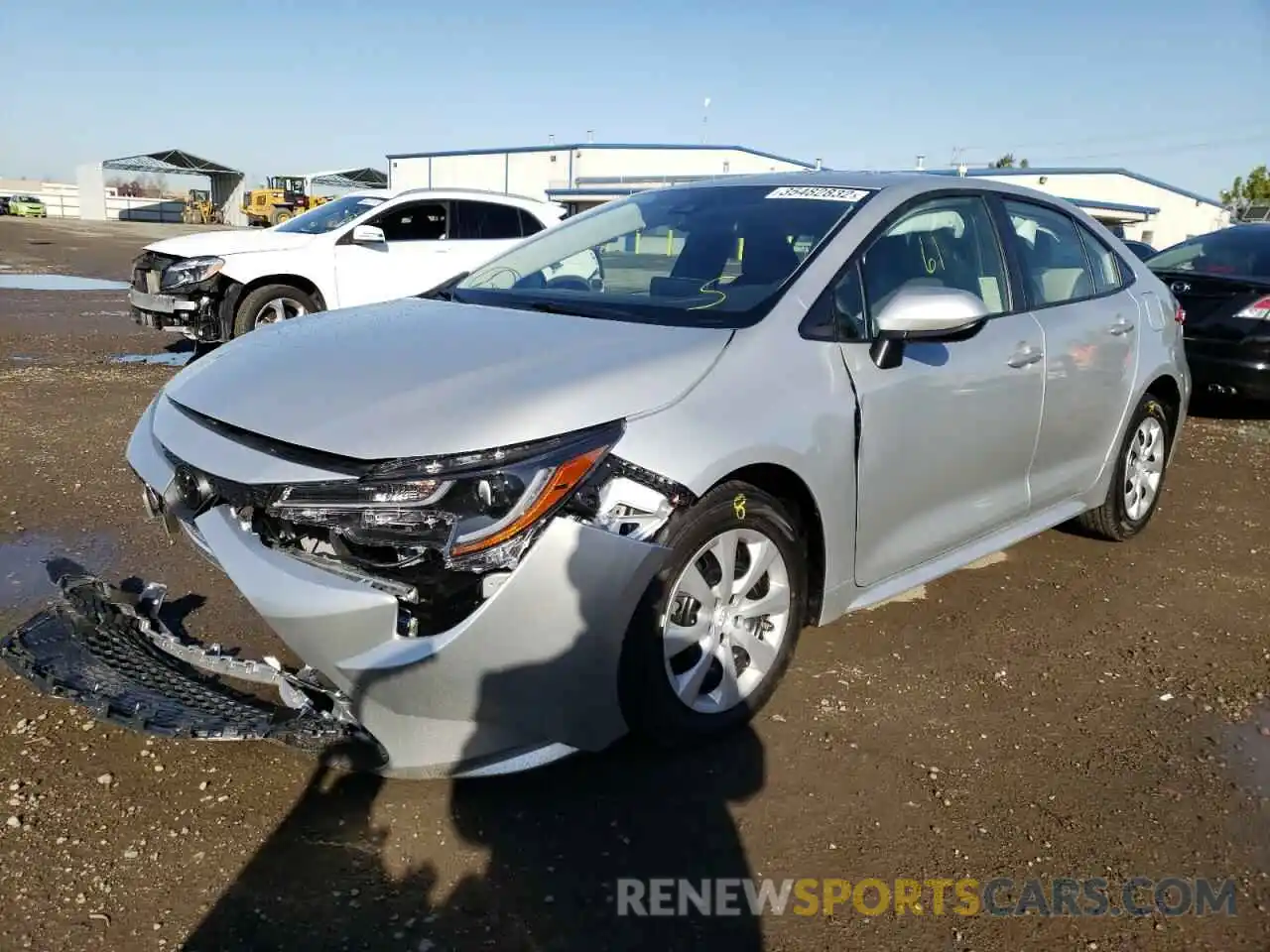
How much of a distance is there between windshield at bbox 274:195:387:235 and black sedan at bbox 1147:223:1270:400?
741 cm

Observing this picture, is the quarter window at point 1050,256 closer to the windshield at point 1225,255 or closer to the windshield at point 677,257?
the windshield at point 677,257

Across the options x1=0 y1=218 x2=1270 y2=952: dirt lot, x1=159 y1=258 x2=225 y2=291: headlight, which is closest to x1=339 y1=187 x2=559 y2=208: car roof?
x1=159 y1=258 x2=225 y2=291: headlight

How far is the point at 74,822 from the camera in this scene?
8.30 ft

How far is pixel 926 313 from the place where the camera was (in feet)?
10.1

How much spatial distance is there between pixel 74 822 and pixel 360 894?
0.81m

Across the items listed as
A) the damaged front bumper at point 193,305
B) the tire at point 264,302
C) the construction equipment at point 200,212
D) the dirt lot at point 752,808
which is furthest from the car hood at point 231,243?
the construction equipment at point 200,212

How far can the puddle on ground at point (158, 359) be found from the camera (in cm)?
926

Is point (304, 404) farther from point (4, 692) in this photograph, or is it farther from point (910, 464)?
point (910, 464)

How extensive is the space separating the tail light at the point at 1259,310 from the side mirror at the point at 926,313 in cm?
561

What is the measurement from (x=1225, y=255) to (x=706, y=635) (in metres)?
7.46

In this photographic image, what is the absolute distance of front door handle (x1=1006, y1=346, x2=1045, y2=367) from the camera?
379cm

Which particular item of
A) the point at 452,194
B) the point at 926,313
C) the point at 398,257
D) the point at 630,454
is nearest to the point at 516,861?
the point at 630,454

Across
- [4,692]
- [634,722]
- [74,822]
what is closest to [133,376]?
[4,692]

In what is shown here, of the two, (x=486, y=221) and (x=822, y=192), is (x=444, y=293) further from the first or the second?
(x=486, y=221)
